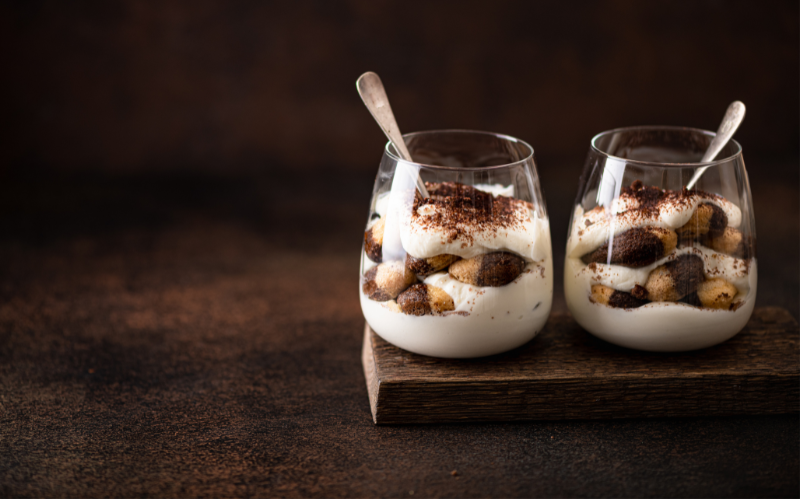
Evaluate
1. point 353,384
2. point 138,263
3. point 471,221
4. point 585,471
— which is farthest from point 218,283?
point 585,471

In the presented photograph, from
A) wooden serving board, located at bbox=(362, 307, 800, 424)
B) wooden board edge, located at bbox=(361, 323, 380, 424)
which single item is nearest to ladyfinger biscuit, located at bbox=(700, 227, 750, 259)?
wooden serving board, located at bbox=(362, 307, 800, 424)

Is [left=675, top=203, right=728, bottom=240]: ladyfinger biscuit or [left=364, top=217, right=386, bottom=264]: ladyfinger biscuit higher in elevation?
[left=675, top=203, right=728, bottom=240]: ladyfinger biscuit

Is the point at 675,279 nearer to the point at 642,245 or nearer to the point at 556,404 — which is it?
the point at 642,245

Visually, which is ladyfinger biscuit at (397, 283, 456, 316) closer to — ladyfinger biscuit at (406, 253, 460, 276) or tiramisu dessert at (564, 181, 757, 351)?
ladyfinger biscuit at (406, 253, 460, 276)

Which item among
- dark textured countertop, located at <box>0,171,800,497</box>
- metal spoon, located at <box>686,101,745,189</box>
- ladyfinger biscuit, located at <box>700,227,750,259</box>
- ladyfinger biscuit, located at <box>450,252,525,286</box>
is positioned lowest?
dark textured countertop, located at <box>0,171,800,497</box>

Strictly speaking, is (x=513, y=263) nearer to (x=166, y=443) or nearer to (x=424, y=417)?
(x=424, y=417)

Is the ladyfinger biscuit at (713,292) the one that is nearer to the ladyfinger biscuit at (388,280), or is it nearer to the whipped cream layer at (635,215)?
the whipped cream layer at (635,215)

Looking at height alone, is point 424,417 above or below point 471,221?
below
